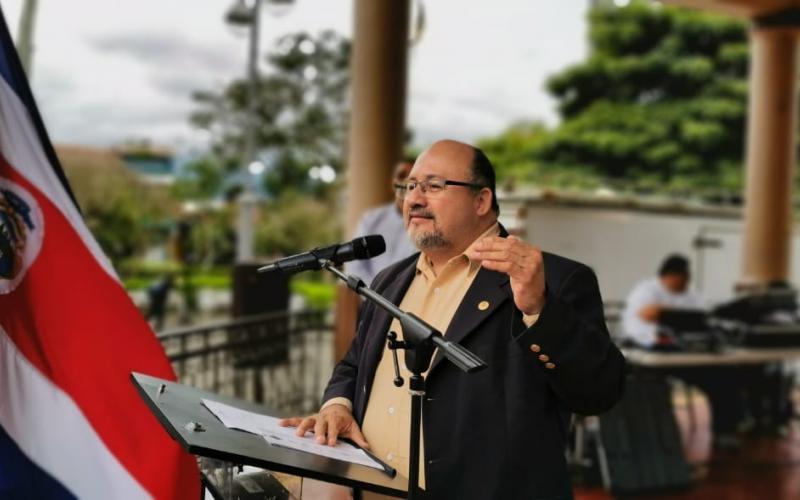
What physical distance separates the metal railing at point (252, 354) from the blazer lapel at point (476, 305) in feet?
9.79

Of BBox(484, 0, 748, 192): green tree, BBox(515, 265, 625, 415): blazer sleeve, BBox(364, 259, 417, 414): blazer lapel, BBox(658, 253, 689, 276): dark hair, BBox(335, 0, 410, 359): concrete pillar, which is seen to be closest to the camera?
BBox(515, 265, 625, 415): blazer sleeve

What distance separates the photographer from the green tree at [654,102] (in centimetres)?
2652

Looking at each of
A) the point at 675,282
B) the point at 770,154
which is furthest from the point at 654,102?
the point at 675,282

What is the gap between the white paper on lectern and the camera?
197cm

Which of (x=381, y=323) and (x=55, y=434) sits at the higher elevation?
(x=381, y=323)

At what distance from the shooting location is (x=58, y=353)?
255 cm

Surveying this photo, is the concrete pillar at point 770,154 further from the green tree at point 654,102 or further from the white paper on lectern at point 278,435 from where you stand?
the green tree at point 654,102

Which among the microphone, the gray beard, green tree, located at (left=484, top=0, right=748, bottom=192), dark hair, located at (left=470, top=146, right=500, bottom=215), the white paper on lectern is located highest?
green tree, located at (left=484, top=0, right=748, bottom=192)

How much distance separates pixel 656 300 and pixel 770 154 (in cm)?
412

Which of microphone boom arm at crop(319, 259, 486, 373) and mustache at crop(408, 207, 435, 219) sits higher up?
mustache at crop(408, 207, 435, 219)

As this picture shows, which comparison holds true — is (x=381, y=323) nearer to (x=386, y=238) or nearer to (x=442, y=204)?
(x=442, y=204)

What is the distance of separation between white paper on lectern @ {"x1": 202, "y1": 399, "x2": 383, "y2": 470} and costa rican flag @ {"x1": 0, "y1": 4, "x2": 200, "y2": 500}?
0.53 metres

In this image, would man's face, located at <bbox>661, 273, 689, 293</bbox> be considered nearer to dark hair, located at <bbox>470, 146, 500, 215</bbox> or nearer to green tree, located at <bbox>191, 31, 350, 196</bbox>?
dark hair, located at <bbox>470, 146, 500, 215</bbox>

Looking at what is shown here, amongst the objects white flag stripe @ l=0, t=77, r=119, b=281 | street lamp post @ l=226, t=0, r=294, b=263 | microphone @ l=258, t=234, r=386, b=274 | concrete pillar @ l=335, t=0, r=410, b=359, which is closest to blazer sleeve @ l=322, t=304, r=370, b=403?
microphone @ l=258, t=234, r=386, b=274
